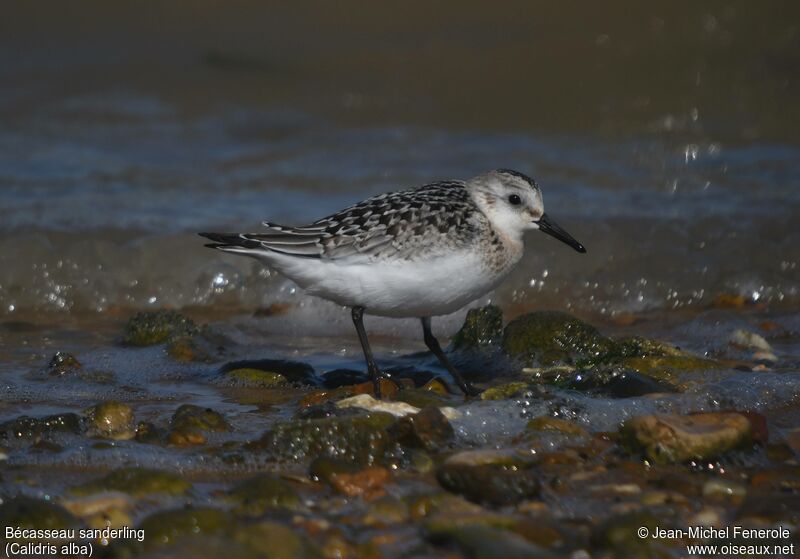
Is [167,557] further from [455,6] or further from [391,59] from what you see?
[455,6]

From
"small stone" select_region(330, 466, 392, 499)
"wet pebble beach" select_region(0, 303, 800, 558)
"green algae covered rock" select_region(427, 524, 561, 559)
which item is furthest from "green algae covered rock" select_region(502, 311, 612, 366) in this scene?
"green algae covered rock" select_region(427, 524, 561, 559)

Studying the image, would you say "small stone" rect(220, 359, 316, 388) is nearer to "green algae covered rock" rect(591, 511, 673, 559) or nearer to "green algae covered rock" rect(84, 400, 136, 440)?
"green algae covered rock" rect(84, 400, 136, 440)

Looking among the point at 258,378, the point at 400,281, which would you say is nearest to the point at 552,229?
the point at 400,281

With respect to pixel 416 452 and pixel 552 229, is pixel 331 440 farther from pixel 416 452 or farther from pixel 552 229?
pixel 552 229

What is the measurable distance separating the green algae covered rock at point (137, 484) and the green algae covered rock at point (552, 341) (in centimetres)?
274

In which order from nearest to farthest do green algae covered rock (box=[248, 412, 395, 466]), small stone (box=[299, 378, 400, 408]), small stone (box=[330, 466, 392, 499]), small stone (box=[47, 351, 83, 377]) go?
small stone (box=[330, 466, 392, 499])
green algae covered rock (box=[248, 412, 395, 466])
small stone (box=[299, 378, 400, 408])
small stone (box=[47, 351, 83, 377])

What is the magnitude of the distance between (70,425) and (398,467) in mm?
1519

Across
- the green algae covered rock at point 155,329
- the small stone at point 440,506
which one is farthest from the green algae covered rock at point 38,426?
the green algae covered rock at point 155,329

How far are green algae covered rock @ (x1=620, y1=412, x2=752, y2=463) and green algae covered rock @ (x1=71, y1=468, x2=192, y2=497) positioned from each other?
189 centimetres

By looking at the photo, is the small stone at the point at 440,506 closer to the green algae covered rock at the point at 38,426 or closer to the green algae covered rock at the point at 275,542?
the green algae covered rock at the point at 275,542

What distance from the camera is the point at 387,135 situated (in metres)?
12.4

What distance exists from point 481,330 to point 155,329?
6.79ft

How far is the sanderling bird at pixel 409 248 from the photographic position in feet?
19.0

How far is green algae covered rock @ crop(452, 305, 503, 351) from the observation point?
6.79 m
